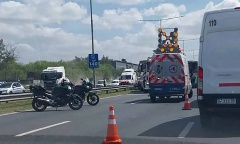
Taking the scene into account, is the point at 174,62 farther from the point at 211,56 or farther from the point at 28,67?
the point at 28,67

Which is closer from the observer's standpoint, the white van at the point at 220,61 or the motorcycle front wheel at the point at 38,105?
the white van at the point at 220,61

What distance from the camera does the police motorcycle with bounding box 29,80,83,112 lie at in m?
22.0

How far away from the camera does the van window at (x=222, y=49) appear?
1259 cm

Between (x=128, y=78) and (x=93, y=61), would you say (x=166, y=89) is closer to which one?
(x=93, y=61)

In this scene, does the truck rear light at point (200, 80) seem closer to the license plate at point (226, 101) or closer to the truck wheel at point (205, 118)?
the license plate at point (226, 101)

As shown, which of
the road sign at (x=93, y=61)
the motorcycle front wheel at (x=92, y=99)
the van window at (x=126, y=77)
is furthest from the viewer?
the van window at (x=126, y=77)

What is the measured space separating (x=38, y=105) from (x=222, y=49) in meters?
11.5

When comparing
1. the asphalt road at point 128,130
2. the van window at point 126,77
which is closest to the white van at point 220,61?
the asphalt road at point 128,130

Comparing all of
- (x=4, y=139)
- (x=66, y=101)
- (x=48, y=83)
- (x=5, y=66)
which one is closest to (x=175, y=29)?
(x=66, y=101)

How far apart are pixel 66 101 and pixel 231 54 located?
11.0 metres

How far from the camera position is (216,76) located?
1278cm

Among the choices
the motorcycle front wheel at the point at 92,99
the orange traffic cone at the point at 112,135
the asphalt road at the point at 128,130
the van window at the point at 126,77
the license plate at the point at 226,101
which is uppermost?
the van window at the point at 126,77

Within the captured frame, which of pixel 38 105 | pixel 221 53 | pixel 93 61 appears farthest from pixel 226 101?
pixel 93 61

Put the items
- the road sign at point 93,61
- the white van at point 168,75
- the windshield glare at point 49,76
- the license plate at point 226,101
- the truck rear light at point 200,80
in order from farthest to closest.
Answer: the windshield glare at point 49,76, the road sign at point 93,61, the white van at point 168,75, the truck rear light at point 200,80, the license plate at point 226,101
